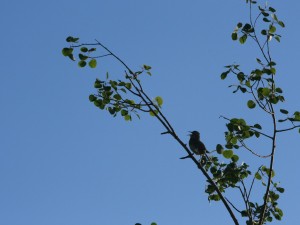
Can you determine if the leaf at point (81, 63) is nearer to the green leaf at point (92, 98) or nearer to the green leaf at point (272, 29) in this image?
the green leaf at point (92, 98)

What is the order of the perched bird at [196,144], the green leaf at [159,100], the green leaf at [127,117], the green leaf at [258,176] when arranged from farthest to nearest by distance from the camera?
the perched bird at [196,144]
the green leaf at [127,117]
the green leaf at [258,176]
the green leaf at [159,100]

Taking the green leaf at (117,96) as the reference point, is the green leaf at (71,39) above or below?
above

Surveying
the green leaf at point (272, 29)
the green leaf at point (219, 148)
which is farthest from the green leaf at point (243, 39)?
the green leaf at point (219, 148)

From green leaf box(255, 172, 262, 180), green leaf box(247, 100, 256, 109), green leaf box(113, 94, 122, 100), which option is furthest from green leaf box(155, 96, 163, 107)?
green leaf box(255, 172, 262, 180)

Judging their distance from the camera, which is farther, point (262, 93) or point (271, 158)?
point (262, 93)

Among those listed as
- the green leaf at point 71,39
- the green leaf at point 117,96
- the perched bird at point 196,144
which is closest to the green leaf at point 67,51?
the green leaf at point 71,39

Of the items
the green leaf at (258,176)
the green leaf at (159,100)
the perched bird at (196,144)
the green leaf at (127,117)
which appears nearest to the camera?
the green leaf at (159,100)

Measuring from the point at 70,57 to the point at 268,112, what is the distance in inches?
101

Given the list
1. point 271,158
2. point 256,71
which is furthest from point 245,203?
point 256,71

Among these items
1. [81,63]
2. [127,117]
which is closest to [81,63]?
[81,63]

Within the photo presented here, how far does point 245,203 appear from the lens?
6141mm

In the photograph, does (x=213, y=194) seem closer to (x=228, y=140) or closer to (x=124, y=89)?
(x=228, y=140)

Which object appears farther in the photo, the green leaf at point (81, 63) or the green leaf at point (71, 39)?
the green leaf at point (81, 63)

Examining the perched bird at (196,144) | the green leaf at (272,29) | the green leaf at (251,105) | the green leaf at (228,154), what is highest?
the perched bird at (196,144)
